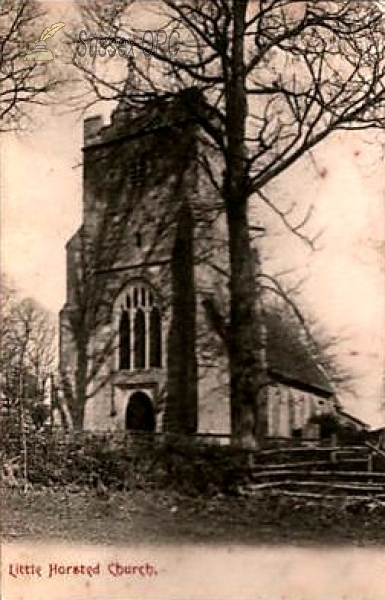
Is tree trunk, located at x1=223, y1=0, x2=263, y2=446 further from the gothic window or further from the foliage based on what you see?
the foliage

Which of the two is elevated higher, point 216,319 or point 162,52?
point 162,52

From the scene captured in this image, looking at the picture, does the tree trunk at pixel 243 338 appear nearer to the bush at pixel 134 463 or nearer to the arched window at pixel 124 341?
the bush at pixel 134 463

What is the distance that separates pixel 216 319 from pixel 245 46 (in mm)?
537

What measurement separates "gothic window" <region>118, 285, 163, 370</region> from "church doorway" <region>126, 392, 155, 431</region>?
86mm

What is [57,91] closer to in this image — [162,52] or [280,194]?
[162,52]

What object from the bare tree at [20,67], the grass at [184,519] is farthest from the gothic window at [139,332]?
the bare tree at [20,67]

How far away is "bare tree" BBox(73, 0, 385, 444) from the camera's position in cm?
171

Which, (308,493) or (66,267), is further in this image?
(66,267)

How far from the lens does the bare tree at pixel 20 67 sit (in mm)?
1774

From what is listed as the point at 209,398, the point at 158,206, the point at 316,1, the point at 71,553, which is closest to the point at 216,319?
the point at 209,398

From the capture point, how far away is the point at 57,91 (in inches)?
71.2

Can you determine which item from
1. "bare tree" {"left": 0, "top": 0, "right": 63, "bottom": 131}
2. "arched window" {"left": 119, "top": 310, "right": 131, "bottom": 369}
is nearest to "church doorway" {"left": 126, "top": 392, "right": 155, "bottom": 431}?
"arched window" {"left": 119, "top": 310, "right": 131, "bottom": 369}

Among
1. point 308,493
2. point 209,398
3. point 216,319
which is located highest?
point 216,319

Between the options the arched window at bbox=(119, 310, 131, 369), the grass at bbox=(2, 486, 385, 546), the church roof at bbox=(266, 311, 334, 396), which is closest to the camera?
the grass at bbox=(2, 486, 385, 546)
